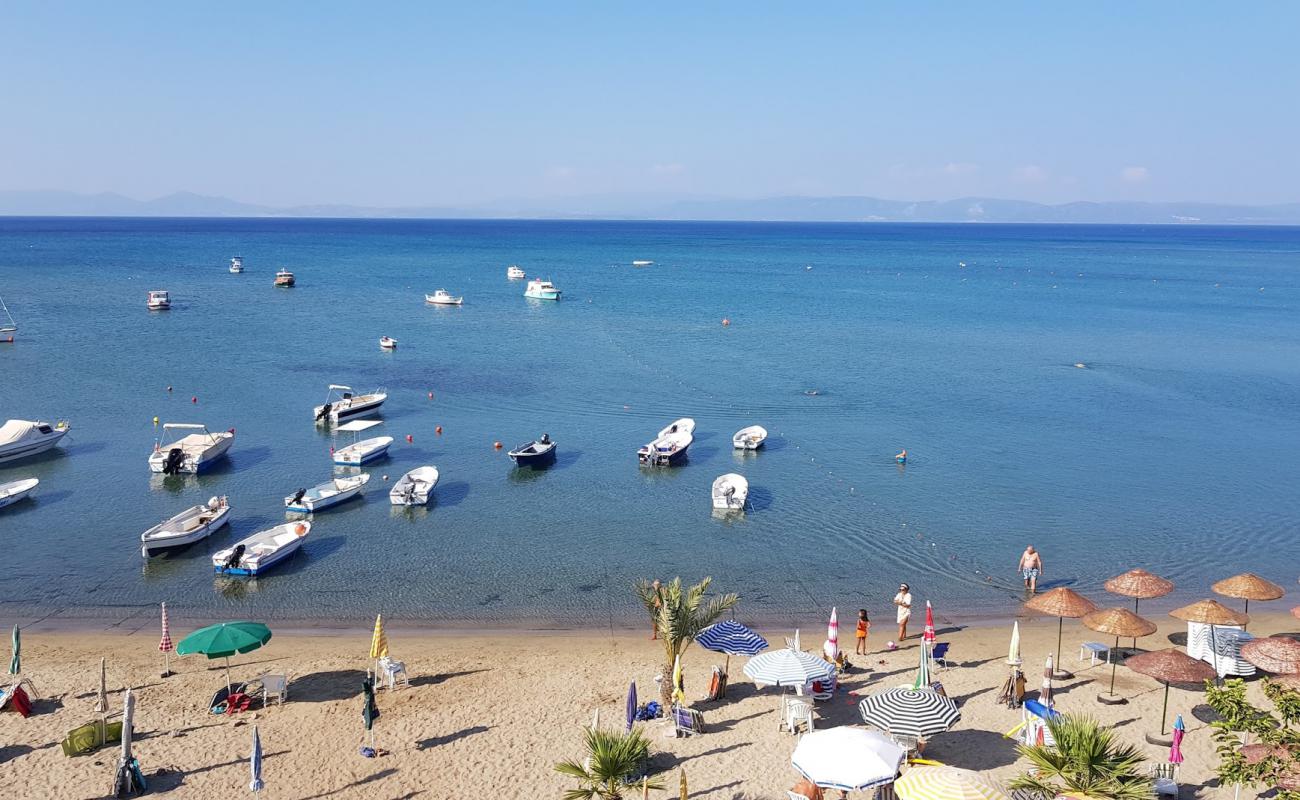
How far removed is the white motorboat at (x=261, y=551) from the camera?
29219 mm

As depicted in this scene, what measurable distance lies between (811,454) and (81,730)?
31396mm

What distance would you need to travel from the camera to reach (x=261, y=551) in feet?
97.6

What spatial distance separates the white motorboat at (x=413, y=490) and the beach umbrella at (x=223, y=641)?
14715 mm

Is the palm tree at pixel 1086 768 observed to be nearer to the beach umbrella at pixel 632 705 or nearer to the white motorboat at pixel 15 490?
the beach umbrella at pixel 632 705

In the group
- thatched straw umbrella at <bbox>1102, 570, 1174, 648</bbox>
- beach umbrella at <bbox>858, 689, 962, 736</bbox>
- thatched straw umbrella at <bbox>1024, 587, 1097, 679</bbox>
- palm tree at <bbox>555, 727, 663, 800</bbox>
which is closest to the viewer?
palm tree at <bbox>555, 727, 663, 800</bbox>

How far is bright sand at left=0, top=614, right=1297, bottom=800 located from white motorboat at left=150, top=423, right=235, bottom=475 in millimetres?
14586

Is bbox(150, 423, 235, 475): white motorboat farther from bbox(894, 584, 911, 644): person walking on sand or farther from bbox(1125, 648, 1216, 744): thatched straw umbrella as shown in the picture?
bbox(1125, 648, 1216, 744): thatched straw umbrella

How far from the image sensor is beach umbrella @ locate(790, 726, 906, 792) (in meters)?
14.8

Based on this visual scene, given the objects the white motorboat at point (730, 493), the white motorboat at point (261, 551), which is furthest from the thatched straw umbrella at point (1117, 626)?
the white motorboat at point (261, 551)

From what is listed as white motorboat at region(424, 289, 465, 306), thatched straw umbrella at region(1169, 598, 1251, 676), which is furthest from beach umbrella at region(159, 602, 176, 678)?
white motorboat at region(424, 289, 465, 306)

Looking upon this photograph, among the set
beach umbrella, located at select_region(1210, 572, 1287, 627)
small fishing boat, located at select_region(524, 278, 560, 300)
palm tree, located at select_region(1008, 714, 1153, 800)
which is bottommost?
beach umbrella, located at select_region(1210, 572, 1287, 627)

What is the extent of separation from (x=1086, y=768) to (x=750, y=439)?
30.1 meters

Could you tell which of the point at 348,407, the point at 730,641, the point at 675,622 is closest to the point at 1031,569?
the point at 730,641

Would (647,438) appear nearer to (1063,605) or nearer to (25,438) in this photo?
(1063,605)
